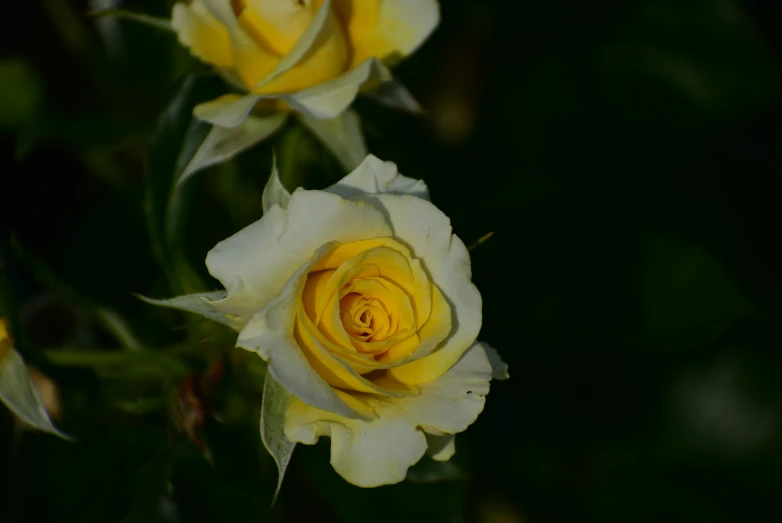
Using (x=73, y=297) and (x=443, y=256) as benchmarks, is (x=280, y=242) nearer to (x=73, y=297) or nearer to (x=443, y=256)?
(x=443, y=256)

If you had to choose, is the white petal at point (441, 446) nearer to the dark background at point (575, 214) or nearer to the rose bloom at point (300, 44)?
the rose bloom at point (300, 44)

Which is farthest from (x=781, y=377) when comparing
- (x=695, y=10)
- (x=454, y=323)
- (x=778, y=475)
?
(x=454, y=323)

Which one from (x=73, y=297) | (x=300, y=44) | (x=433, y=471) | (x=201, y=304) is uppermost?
(x=300, y=44)

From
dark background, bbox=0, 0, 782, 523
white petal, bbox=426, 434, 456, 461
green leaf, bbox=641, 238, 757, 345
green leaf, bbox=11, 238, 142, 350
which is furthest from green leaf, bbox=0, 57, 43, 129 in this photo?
green leaf, bbox=641, 238, 757, 345

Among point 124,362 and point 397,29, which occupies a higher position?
point 397,29

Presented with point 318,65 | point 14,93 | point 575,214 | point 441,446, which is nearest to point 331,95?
point 318,65

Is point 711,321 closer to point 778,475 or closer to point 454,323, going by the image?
point 778,475

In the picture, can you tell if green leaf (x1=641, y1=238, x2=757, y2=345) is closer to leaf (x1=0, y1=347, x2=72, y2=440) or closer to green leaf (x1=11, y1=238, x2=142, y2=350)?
green leaf (x1=11, y1=238, x2=142, y2=350)
